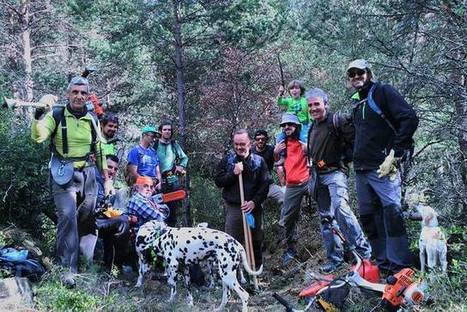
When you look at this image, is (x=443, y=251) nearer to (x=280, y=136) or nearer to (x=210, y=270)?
(x=210, y=270)

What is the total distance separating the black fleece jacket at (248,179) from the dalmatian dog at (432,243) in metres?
2.58

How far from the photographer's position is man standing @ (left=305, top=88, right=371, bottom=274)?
18.1 ft

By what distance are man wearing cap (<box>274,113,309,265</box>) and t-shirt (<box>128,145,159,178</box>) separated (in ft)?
6.55

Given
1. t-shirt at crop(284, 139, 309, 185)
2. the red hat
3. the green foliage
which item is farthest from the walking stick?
the green foliage

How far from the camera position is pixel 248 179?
664 centimetres

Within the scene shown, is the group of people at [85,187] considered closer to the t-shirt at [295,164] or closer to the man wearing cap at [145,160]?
the man wearing cap at [145,160]

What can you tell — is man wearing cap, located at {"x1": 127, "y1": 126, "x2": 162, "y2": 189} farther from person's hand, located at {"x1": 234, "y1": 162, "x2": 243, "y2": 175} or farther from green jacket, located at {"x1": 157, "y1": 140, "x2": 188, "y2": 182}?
person's hand, located at {"x1": 234, "y1": 162, "x2": 243, "y2": 175}

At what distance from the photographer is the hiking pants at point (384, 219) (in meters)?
4.55

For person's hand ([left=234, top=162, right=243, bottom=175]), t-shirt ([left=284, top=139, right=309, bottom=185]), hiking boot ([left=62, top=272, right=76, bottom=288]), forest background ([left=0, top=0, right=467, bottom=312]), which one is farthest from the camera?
t-shirt ([left=284, top=139, right=309, bottom=185])

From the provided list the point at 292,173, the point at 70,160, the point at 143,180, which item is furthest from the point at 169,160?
the point at 70,160

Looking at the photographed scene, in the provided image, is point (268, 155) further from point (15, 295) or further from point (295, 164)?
point (15, 295)

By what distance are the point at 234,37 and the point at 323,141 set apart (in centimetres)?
704

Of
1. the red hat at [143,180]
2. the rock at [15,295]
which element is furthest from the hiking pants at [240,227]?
the rock at [15,295]

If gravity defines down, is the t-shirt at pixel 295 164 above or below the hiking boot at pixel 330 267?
above
